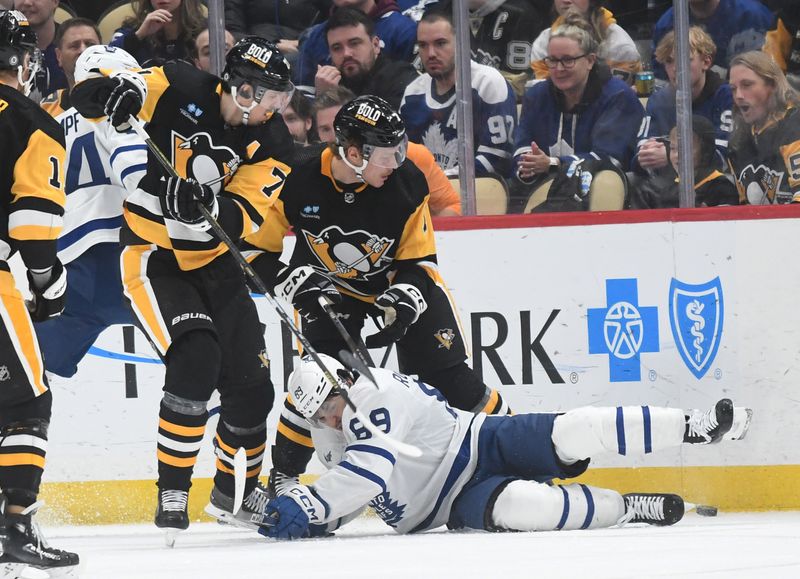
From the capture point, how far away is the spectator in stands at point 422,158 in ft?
16.1

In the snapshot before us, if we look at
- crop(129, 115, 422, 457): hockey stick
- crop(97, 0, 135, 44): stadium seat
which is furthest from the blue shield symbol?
crop(97, 0, 135, 44): stadium seat

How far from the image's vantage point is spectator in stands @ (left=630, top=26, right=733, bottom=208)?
16.4ft

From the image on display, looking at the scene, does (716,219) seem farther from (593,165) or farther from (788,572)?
(788,572)

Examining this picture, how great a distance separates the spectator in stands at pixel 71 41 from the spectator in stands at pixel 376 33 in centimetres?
76

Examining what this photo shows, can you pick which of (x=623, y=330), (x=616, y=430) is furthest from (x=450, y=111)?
(x=616, y=430)

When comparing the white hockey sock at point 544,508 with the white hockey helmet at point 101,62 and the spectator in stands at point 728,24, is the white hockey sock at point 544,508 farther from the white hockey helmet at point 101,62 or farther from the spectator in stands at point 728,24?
the spectator in stands at point 728,24

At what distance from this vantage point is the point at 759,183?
4957 millimetres

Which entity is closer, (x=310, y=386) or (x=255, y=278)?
(x=310, y=386)

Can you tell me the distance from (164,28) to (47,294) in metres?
2.02

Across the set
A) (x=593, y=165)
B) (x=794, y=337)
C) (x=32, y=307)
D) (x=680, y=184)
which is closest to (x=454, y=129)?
(x=593, y=165)

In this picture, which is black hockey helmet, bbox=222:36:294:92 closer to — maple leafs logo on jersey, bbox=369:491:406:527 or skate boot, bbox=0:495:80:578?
maple leafs logo on jersey, bbox=369:491:406:527

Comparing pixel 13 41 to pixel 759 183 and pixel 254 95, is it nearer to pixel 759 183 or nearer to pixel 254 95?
pixel 254 95

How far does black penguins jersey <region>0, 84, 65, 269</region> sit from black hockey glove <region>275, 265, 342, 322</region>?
1120 mm

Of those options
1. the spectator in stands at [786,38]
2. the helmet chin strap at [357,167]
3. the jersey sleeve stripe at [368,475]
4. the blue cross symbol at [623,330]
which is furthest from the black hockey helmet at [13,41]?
the spectator in stands at [786,38]
